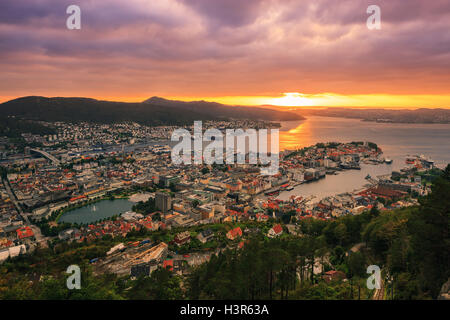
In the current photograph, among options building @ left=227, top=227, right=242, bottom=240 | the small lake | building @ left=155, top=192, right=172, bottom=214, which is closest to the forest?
building @ left=227, top=227, right=242, bottom=240

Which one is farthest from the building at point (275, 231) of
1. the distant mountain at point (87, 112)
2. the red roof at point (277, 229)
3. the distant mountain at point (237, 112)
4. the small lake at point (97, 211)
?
the distant mountain at point (237, 112)

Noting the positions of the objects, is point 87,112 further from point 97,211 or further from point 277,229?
point 277,229

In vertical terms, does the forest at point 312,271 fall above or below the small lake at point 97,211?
above

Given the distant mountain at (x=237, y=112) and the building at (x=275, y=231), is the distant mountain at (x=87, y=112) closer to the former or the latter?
the distant mountain at (x=237, y=112)

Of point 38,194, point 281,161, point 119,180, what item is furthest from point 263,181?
point 38,194

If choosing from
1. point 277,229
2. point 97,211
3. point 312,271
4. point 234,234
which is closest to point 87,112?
point 97,211

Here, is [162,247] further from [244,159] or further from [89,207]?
[244,159]

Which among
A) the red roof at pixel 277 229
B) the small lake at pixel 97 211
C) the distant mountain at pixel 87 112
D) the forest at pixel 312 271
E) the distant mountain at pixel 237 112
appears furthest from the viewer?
the distant mountain at pixel 237 112

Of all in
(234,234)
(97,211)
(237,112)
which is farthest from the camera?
(237,112)
